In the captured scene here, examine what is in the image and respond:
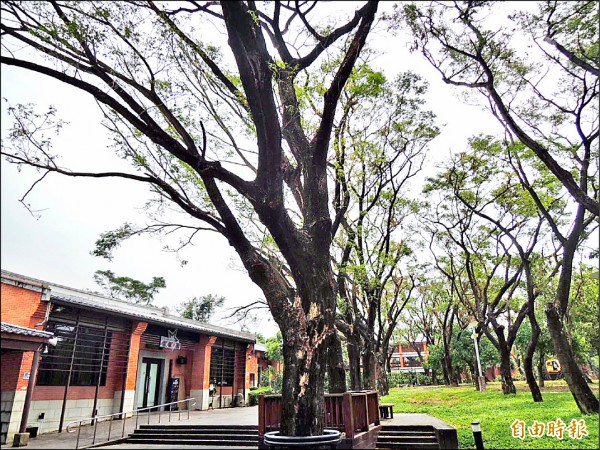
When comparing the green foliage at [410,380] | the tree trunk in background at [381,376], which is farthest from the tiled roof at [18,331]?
the green foliage at [410,380]

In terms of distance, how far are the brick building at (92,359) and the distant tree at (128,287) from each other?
15713 millimetres

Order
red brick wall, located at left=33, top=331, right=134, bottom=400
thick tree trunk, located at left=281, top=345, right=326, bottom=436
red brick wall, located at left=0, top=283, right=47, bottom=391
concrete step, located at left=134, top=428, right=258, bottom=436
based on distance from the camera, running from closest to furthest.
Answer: thick tree trunk, located at left=281, top=345, right=326, bottom=436, red brick wall, located at left=0, top=283, right=47, bottom=391, concrete step, located at left=134, top=428, right=258, bottom=436, red brick wall, located at left=33, top=331, right=134, bottom=400

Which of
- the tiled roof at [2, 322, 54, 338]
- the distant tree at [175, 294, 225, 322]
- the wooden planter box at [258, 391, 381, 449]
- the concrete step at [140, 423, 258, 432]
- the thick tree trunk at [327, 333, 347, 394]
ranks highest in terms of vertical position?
the distant tree at [175, 294, 225, 322]

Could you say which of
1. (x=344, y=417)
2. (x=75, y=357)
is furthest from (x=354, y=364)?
(x=75, y=357)

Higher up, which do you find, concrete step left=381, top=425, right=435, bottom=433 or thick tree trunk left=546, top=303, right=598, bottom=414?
thick tree trunk left=546, top=303, right=598, bottom=414

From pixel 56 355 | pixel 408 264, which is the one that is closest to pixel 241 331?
pixel 408 264

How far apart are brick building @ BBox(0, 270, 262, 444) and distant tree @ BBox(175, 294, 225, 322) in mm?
16044

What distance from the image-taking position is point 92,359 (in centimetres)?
1150

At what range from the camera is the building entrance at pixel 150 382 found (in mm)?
14398

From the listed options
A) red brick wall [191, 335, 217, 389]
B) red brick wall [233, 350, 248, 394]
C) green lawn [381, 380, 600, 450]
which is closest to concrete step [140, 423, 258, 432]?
green lawn [381, 380, 600, 450]

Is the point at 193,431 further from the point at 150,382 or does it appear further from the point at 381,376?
the point at 381,376

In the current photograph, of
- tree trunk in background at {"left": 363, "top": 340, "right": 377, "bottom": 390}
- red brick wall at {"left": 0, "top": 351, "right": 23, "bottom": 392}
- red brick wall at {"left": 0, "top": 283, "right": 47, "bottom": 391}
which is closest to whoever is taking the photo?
red brick wall at {"left": 0, "top": 283, "right": 47, "bottom": 391}

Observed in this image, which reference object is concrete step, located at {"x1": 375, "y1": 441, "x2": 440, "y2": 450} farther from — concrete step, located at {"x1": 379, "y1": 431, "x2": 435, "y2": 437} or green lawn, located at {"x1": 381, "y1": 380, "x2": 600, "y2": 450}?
green lawn, located at {"x1": 381, "y1": 380, "x2": 600, "y2": 450}

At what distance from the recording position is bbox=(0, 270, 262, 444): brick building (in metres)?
8.79
